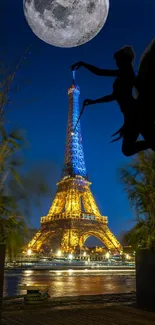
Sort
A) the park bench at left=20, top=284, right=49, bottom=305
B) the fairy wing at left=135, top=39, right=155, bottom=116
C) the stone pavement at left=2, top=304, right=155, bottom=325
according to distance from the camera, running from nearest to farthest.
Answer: the fairy wing at left=135, top=39, right=155, bottom=116, the stone pavement at left=2, top=304, right=155, bottom=325, the park bench at left=20, top=284, right=49, bottom=305

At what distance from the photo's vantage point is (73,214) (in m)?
44.3

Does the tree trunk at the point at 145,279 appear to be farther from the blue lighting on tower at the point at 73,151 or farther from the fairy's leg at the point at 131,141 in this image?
the blue lighting on tower at the point at 73,151

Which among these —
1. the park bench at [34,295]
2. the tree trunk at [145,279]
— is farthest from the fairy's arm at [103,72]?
the park bench at [34,295]

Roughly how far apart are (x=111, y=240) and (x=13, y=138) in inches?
1643

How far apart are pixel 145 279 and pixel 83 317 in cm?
123

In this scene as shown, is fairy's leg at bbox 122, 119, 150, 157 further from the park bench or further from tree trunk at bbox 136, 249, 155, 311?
the park bench

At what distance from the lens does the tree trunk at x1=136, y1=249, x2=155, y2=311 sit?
4.98 metres

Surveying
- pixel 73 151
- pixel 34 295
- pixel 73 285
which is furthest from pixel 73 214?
pixel 34 295

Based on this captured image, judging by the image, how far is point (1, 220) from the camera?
12.5 feet

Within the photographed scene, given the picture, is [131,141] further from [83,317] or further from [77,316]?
[77,316]

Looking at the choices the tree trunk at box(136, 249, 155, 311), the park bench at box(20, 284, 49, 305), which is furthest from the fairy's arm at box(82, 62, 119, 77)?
the park bench at box(20, 284, 49, 305)

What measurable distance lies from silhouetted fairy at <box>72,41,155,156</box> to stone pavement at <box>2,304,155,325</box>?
10.5 feet

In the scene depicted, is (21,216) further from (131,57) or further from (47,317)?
(131,57)

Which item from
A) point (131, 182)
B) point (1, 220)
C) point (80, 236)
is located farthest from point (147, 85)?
point (80, 236)
